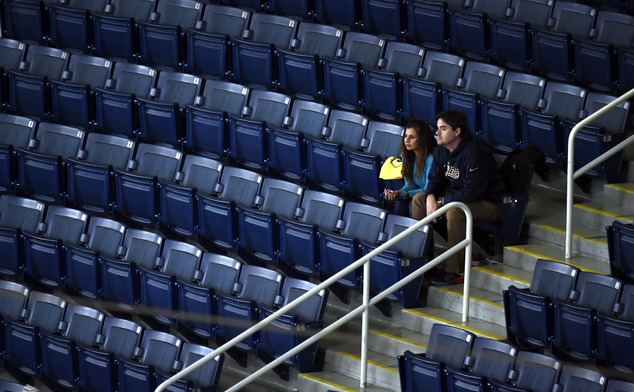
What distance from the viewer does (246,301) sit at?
16.7 ft

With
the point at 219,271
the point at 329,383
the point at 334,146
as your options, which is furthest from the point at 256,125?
the point at 329,383

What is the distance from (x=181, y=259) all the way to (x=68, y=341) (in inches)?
24.4

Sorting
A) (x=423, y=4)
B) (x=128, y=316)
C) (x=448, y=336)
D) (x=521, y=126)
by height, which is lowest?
(x=128, y=316)

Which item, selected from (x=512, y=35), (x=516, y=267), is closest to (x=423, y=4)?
(x=512, y=35)

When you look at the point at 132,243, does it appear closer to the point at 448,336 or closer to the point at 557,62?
the point at 448,336

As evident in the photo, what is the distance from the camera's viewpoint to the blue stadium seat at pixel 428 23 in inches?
257

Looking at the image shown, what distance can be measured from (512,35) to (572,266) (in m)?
1.88

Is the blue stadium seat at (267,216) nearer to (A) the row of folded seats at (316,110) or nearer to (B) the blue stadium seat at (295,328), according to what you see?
(A) the row of folded seats at (316,110)

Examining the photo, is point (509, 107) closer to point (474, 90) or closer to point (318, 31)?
point (474, 90)

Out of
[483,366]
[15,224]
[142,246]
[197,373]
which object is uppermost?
[483,366]

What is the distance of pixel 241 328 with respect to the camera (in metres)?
5.13

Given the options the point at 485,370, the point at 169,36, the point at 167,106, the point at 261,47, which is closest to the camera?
the point at 485,370

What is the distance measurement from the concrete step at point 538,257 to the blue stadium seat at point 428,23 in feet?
5.70

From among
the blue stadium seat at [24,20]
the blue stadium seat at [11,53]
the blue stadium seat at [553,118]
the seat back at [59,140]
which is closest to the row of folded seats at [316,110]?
the blue stadium seat at [553,118]
